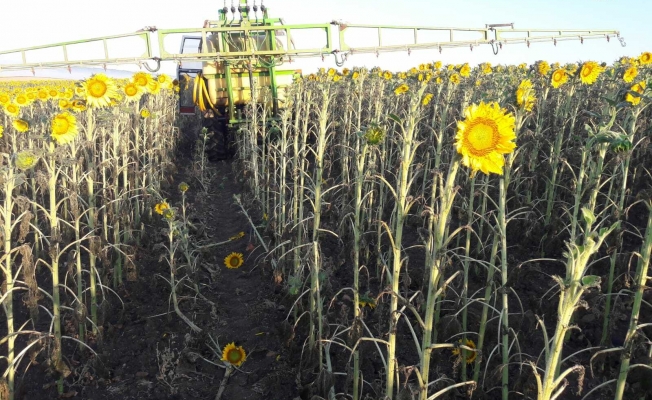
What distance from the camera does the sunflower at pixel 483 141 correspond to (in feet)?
6.31

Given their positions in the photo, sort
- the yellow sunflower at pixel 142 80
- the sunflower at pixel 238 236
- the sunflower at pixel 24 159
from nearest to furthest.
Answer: the sunflower at pixel 24 159 → the yellow sunflower at pixel 142 80 → the sunflower at pixel 238 236

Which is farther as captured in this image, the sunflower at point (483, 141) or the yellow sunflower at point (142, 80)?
the yellow sunflower at point (142, 80)

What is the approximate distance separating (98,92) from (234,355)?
2.45m

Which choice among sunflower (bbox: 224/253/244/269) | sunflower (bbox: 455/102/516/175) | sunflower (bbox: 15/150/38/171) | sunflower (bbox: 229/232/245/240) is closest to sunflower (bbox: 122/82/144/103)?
sunflower (bbox: 229/232/245/240)

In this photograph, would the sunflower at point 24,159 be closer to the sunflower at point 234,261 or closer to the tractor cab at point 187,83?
the sunflower at point 234,261

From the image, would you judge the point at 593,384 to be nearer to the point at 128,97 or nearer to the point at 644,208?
the point at 644,208

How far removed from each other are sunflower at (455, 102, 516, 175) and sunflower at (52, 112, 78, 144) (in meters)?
2.83

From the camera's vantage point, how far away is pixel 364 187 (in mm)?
5625

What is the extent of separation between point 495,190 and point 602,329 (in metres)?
2.50

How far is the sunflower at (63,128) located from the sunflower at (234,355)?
6.25 ft

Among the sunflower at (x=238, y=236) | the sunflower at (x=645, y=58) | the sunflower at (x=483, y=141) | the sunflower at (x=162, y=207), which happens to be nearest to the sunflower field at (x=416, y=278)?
the sunflower at (x=483, y=141)

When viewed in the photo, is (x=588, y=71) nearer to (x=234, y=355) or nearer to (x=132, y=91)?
(x=234, y=355)

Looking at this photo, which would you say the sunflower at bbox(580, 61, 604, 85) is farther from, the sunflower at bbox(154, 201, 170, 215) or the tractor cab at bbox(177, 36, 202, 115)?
the tractor cab at bbox(177, 36, 202, 115)

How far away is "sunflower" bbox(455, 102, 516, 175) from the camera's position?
6.31ft
